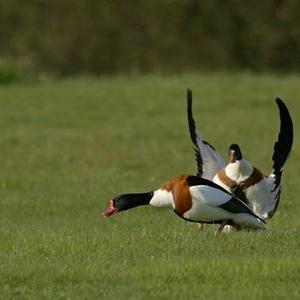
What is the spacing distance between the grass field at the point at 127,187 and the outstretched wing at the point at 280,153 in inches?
12.6

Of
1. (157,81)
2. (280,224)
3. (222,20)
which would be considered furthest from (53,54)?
(280,224)

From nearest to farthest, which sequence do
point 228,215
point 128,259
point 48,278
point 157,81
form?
point 48,278 → point 128,259 → point 228,215 → point 157,81

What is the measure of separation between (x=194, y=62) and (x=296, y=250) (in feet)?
105

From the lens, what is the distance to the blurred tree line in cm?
3922

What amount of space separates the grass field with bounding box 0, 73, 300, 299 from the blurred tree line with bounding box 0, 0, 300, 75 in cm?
1047

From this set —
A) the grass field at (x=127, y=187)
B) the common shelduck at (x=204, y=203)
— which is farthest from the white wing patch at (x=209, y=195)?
the grass field at (x=127, y=187)

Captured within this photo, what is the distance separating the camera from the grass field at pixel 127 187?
805cm

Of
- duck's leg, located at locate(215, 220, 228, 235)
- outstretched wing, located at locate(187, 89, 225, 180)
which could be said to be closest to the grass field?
duck's leg, located at locate(215, 220, 228, 235)

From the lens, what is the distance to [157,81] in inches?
1076

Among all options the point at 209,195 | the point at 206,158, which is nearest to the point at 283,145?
the point at 206,158

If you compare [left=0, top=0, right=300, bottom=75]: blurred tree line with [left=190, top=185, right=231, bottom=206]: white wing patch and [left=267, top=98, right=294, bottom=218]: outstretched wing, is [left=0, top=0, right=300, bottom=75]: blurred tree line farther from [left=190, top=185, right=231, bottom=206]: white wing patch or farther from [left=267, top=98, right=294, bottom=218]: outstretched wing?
[left=190, top=185, right=231, bottom=206]: white wing patch

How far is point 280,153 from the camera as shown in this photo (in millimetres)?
10414

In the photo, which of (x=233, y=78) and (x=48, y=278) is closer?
(x=48, y=278)

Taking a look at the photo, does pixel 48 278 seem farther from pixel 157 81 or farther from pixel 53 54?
pixel 53 54
